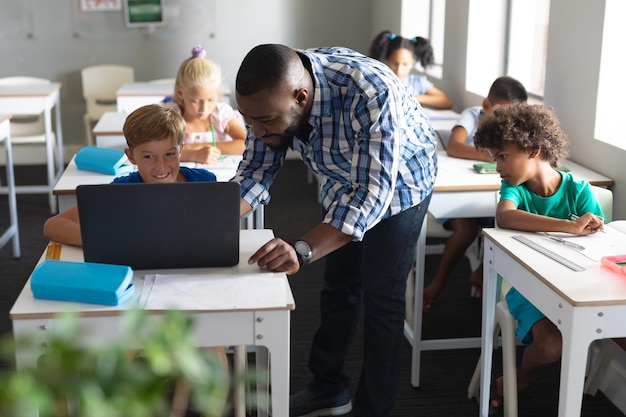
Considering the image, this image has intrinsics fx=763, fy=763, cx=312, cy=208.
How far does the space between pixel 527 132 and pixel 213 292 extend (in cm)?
114

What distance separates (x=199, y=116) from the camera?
3.18m

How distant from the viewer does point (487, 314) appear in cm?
214

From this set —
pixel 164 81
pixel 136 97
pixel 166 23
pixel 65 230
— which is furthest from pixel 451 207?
pixel 166 23

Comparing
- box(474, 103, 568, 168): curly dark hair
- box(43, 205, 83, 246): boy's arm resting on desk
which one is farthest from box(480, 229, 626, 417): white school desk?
box(43, 205, 83, 246): boy's arm resting on desk

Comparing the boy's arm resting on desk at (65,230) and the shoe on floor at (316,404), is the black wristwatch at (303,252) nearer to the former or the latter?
the boy's arm resting on desk at (65,230)

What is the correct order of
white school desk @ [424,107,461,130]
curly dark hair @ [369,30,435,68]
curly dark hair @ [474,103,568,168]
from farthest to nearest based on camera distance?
curly dark hair @ [369,30,435,68]
white school desk @ [424,107,461,130]
curly dark hair @ [474,103,568,168]

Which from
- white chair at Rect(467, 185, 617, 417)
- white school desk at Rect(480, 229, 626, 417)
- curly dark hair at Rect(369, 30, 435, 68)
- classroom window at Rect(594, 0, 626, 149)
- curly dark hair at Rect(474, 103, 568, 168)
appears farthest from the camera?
curly dark hair at Rect(369, 30, 435, 68)

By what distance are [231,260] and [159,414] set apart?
117 centimetres

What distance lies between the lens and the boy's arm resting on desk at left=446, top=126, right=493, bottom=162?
3.12 metres

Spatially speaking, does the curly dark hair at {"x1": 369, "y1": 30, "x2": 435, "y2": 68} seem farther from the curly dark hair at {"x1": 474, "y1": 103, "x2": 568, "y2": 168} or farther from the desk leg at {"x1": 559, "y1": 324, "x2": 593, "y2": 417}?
the desk leg at {"x1": 559, "y1": 324, "x2": 593, "y2": 417}

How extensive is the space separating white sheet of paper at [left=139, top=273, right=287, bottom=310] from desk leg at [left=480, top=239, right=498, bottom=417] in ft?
2.27

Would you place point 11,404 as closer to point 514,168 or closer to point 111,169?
point 514,168

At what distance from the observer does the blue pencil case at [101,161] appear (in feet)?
8.92

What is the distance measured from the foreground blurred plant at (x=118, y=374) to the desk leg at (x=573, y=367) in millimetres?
1284
